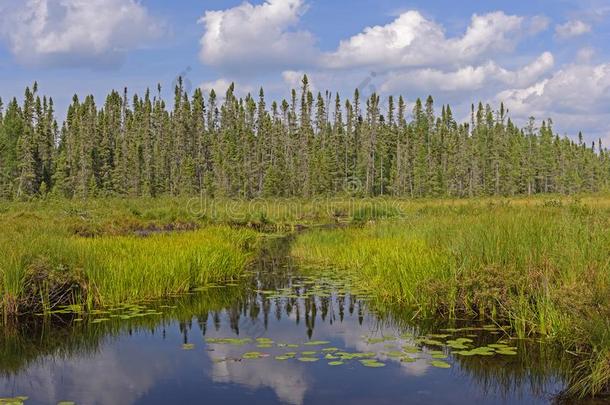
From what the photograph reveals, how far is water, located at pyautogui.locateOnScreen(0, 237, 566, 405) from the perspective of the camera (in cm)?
768

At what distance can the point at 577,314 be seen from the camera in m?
8.01

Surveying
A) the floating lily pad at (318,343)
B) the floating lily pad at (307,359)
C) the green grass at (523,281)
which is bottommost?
the floating lily pad at (318,343)

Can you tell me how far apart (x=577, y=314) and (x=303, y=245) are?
48.0 ft

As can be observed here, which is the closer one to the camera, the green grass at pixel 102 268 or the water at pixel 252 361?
the water at pixel 252 361

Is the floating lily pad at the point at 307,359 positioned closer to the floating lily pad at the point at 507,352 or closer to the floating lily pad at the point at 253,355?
the floating lily pad at the point at 253,355

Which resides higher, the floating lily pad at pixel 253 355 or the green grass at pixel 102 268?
the green grass at pixel 102 268

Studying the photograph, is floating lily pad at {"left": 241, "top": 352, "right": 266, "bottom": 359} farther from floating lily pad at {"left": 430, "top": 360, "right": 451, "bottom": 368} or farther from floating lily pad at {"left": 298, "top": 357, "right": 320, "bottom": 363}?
floating lily pad at {"left": 430, "top": 360, "right": 451, "bottom": 368}

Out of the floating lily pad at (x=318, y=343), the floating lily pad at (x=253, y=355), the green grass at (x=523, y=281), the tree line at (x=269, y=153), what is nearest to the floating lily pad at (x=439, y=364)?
the green grass at (x=523, y=281)

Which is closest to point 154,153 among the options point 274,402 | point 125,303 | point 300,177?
point 300,177

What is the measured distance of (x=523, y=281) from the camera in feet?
32.9

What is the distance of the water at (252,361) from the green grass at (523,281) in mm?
506

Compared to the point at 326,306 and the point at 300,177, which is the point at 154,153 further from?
the point at 326,306

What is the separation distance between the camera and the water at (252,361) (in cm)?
768

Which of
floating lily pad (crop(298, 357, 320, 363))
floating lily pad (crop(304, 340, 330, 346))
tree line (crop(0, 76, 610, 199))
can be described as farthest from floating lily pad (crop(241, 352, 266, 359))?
tree line (crop(0, 76, 610, 199))
